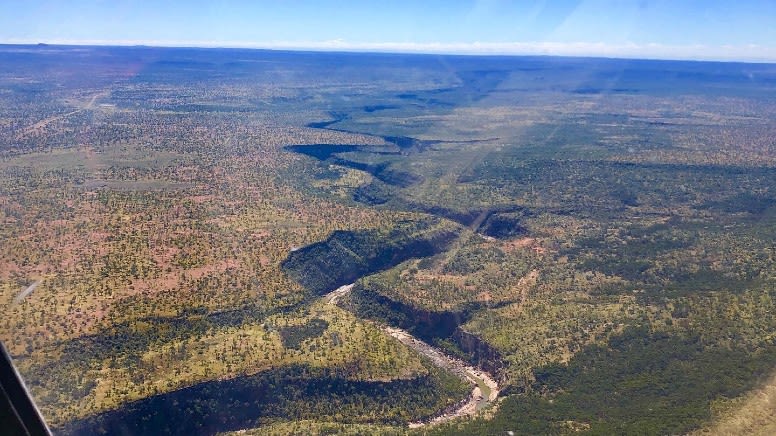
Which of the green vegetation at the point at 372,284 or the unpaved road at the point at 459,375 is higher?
the green vegetation at the point at 372,284

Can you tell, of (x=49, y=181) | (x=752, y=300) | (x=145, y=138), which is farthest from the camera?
(x=145, y=138)

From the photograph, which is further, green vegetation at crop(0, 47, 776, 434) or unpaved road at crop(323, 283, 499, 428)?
unpaved road at crop(323, 283, 499, 428)

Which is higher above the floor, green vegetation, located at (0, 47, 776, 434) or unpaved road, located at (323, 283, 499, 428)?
green vegetation, located at (0, 47, 776, 434)

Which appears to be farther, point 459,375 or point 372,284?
point 372,284

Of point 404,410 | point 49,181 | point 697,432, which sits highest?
point 49,181

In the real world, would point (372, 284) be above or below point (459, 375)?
above

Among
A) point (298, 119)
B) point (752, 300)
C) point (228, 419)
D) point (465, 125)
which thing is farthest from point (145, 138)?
point (752, 300)

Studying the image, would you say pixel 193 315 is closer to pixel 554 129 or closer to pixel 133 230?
pixel 133 230

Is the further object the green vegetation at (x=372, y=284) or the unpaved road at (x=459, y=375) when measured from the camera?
the unpaved road at (x=459, y=375)
